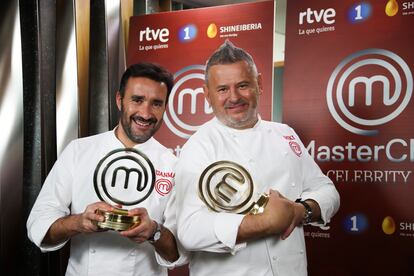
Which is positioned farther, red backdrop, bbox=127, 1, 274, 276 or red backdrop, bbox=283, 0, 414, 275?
red backdrop, bbox=127, 1, 274, 276

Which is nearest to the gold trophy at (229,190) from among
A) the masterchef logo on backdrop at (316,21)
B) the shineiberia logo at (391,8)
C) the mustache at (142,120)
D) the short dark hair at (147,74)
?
the mustache at (142,120)

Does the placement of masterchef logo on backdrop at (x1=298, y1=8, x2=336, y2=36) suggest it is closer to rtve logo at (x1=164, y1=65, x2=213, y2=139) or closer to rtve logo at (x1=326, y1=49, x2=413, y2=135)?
rtve logo at (x1=326, y1=49, x2=413, y2=135)

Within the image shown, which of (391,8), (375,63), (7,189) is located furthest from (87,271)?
(391,8)

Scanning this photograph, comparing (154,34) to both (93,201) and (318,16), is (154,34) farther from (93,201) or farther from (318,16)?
(93,201)

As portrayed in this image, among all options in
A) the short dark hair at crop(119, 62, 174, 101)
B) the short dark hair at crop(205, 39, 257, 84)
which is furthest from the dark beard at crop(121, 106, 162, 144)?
Answer: the short dark hair at crop(205, 39, 257, 84)

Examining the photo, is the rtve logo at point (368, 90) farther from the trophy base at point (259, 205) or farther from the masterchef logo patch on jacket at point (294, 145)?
the trophy base at point (259, 205)

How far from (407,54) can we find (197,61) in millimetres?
823

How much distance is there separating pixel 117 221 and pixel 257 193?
430 mm

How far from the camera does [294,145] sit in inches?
69.6

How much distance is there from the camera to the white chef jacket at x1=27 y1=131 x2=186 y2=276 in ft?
5.84

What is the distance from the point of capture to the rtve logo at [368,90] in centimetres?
189

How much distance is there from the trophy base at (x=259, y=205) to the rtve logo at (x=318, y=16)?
32.6 inches

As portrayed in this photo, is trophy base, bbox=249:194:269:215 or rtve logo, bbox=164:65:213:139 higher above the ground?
rtve logo, bbox=164:65:213:139

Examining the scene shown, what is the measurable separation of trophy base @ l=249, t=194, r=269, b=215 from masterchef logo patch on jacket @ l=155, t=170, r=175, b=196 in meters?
0.35
